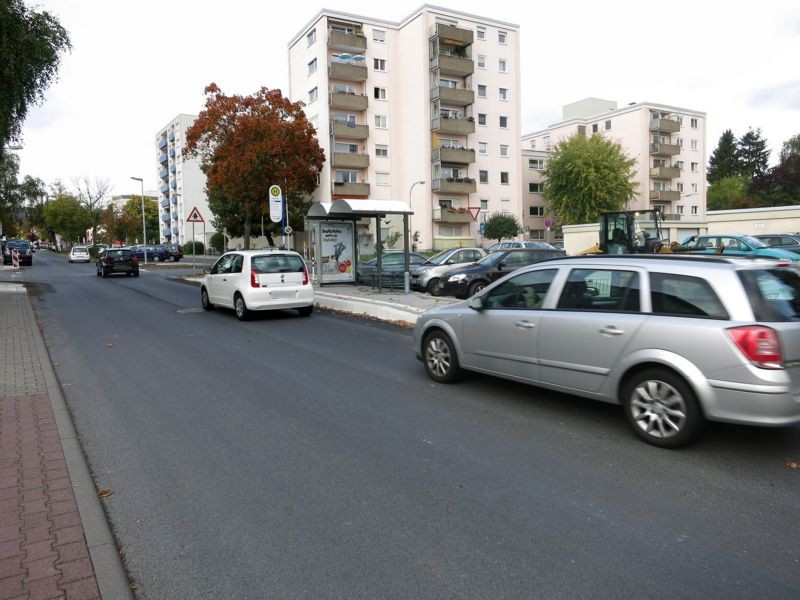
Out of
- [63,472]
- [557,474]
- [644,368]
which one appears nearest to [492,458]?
[557,474]

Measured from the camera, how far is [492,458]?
16.2 feet

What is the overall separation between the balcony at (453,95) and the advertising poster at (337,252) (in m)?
35.9

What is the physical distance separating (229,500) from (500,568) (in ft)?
6.30

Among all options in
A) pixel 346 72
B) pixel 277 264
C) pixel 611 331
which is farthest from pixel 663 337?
pixel 346 72

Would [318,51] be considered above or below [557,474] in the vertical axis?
above

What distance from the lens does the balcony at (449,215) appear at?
177ft

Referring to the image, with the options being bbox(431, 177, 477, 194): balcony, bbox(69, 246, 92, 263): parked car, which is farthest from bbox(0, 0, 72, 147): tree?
bbox(69, 246, 92, 263): parked car

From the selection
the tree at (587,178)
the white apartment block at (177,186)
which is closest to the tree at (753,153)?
the tree at (587,178)

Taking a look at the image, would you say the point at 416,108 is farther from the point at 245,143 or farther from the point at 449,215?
the point at 245,143

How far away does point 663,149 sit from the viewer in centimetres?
6762

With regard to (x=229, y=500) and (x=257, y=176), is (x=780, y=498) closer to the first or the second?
(x=229, y=500)

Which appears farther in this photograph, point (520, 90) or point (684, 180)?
point (684, 180)

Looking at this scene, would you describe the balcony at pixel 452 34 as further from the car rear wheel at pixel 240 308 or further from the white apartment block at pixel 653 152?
the car rear wheel at pixel 240 308

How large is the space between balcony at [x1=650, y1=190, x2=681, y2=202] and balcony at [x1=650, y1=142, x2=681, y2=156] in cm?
415
